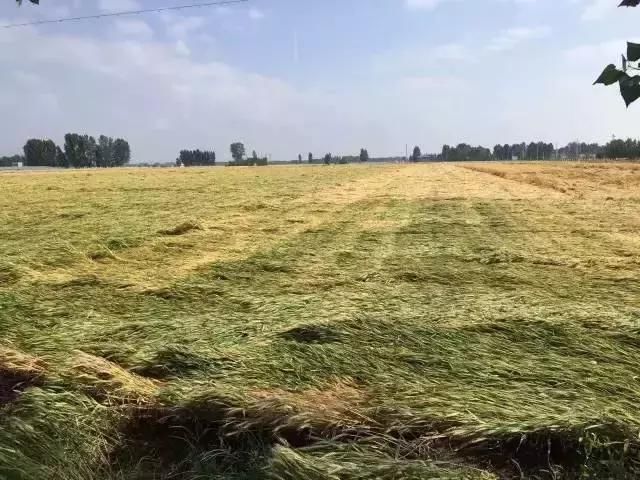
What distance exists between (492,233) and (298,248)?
3.63 meters

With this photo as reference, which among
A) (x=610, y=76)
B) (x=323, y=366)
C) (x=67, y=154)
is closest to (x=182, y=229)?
(x=323, y=366)

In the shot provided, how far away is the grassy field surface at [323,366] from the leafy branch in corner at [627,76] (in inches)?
68.7

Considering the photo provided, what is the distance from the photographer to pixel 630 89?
5.15 feet

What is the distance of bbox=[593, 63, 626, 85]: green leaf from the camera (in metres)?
1.59

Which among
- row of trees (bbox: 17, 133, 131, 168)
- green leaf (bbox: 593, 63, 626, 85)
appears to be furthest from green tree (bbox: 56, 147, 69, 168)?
green leaf (bbox: 593, 63, 626, 85)

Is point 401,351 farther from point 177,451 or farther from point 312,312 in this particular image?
point 177,451

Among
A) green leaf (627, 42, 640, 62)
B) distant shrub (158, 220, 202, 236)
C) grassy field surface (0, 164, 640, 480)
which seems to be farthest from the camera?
distant shrub (158, 220, 202, 236)

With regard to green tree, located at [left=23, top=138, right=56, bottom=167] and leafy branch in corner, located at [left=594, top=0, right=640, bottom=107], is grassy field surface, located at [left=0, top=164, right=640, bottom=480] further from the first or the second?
green tree, located at [left=23, top=138, right=56, bottom=167]

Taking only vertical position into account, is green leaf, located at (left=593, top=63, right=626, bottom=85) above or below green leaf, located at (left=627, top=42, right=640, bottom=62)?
below

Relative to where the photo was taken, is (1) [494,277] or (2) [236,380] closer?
(2) [236,380]

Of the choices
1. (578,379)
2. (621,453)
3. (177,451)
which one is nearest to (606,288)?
(578,379)

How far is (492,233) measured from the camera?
10.5 metres

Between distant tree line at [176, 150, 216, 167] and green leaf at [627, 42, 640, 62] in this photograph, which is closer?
green leaf at [627, 42, 640, 62]

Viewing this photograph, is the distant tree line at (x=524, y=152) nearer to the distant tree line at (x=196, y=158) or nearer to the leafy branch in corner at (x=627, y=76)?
the distant tree line at (x=196, y=158)
